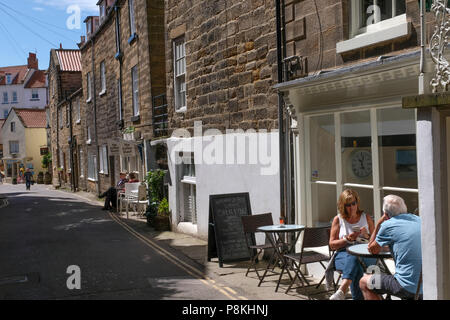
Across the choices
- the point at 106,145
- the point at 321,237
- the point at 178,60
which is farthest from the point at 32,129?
the point at 321,237

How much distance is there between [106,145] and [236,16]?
Result: 1605cm

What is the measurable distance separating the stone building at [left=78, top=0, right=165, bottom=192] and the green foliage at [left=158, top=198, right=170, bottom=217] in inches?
111

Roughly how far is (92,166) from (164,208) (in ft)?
53.2

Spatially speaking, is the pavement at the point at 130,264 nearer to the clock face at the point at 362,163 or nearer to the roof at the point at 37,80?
the clock face at the point at 362,163

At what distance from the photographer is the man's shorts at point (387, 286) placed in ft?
17.1

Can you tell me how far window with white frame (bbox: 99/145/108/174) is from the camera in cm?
2575

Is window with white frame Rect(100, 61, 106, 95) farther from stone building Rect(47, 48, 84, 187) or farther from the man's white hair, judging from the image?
the man's white hair

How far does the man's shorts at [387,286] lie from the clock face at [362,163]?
2.33m

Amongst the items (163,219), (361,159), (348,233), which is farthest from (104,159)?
(348,233)

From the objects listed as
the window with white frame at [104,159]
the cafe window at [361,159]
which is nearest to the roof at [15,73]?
the window with white frame at [104,159]

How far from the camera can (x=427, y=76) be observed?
17.4ft

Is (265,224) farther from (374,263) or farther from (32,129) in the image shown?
(32,129)

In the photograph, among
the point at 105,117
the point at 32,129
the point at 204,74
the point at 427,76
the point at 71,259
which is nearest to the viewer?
the point at 427,76

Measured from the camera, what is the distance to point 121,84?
70.5ft
